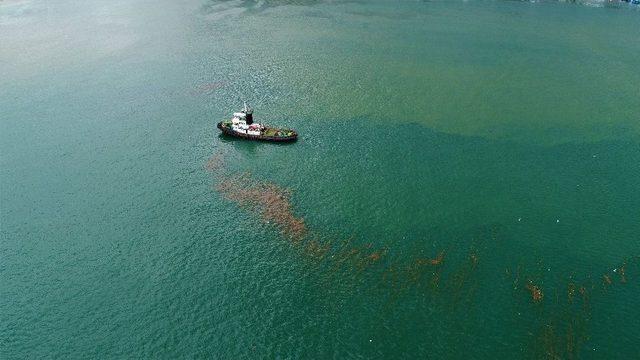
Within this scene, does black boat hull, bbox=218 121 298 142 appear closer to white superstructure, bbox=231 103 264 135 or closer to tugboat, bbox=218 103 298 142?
tugboat, bbox=218 103 298 142

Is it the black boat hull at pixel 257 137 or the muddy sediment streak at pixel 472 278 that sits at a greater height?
the black boat hull at pixel 257 137

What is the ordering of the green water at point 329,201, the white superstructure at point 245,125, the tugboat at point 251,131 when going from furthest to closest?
the white superstructure at point 245,125, the tugboat at point 251,131, the green water at point 329,201

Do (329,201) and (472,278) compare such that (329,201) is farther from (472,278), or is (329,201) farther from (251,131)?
(251,131)

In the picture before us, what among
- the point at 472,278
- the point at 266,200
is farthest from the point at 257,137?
the point at 472,278

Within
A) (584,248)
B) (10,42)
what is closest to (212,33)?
(10,42)

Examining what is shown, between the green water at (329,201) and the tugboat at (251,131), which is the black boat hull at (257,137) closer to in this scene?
the tugboat at (251,131)

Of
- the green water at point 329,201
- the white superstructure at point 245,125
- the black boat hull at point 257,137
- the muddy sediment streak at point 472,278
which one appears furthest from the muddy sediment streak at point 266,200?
the white superstructure at point 245,125

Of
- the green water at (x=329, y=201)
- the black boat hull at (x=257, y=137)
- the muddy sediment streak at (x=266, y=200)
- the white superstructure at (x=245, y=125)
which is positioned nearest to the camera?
the green water at (x=329, y=201)
